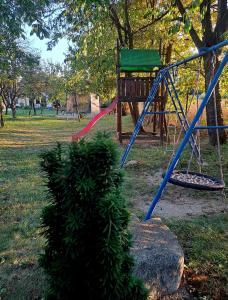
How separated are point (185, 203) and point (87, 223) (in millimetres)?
3574

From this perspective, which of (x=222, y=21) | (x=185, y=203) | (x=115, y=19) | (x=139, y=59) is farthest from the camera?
(x=115, y=19)

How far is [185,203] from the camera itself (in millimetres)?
4793

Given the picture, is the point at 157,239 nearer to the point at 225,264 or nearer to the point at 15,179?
the point at 225,264

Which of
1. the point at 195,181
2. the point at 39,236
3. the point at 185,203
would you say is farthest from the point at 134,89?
the point at 39,236

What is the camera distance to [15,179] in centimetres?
623

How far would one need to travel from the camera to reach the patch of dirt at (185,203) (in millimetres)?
4373

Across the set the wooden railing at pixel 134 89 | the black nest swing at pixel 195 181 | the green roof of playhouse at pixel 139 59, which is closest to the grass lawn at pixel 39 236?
the black nest swing at pixel 195 181

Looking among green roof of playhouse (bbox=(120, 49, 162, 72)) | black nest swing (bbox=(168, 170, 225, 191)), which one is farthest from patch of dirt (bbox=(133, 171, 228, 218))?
green roof of playhouse (bbox=(120, 49, 162, 72))

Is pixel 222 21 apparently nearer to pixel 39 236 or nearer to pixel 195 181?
pixel 195 181

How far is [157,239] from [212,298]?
0.68 m

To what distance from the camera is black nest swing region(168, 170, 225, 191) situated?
3.74 meters

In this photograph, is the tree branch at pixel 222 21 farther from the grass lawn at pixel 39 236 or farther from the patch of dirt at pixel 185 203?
the patch of dirt at pixel 185 203

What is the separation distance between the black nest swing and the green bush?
224 centimetres

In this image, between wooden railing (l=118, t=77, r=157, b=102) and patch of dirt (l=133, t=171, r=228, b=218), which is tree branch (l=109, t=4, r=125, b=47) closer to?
wooden railing (l=118, t=77, r=157, b=102)
